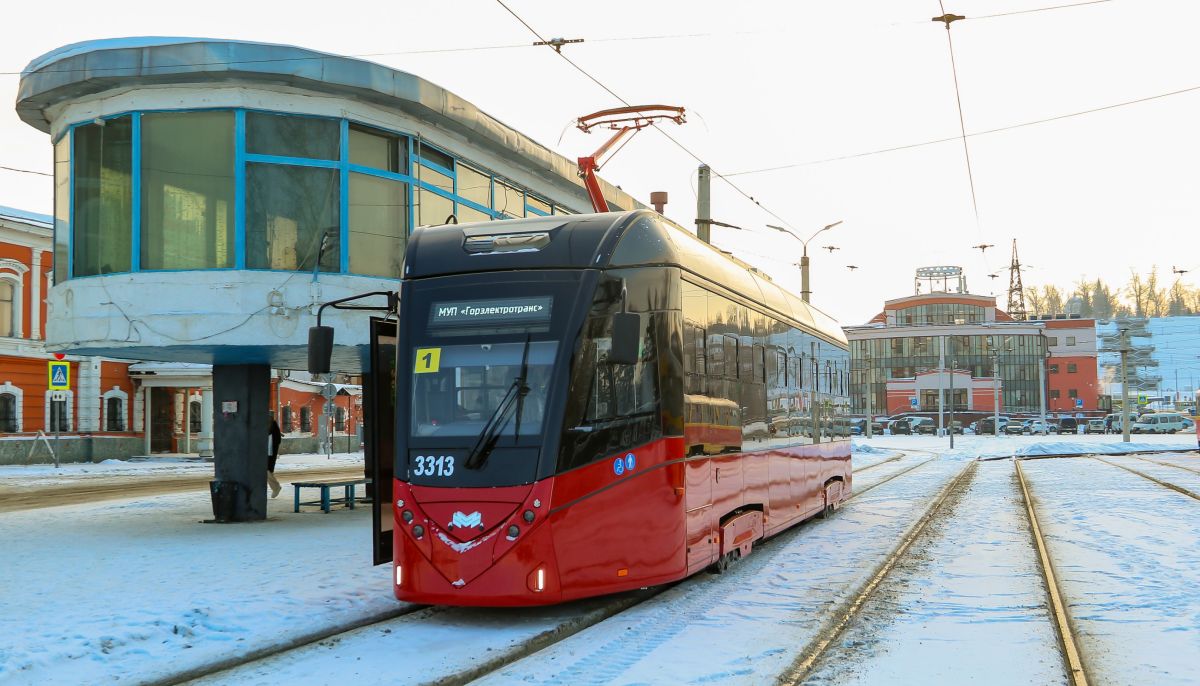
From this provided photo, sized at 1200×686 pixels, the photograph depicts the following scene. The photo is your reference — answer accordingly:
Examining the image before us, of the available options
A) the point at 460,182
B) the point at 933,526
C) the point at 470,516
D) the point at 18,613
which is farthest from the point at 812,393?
the point at 18,613

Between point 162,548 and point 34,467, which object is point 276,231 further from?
point 34,467

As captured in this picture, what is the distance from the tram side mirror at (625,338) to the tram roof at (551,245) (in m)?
0.57

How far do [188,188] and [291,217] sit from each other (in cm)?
140

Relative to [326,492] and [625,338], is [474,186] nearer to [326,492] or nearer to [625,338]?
[326,492]

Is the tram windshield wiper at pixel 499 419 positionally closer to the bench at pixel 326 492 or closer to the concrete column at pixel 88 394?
the bench at pixel 326 492

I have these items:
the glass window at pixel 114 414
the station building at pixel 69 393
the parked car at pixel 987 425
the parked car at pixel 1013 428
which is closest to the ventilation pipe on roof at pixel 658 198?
the station building at pixel 69 393

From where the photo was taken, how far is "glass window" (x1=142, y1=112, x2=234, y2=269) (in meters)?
15.3

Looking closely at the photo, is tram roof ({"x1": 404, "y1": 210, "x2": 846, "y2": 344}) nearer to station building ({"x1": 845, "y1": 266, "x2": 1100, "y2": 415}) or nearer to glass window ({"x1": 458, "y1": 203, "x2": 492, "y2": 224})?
glass window ({"x1": 458, "y1": 203, "x2": 492, "y2": 224})

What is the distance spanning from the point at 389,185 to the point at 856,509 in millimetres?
9235

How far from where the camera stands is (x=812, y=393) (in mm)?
15609

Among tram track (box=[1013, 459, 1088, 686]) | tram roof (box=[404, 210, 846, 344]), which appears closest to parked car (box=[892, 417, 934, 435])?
tram track (box=[1013, 459, 1088, 686])

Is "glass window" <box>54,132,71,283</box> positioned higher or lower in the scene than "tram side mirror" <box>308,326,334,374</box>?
higher

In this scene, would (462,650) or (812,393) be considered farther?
(812,393)

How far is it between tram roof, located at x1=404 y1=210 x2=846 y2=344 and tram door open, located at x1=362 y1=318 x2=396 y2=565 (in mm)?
1044
